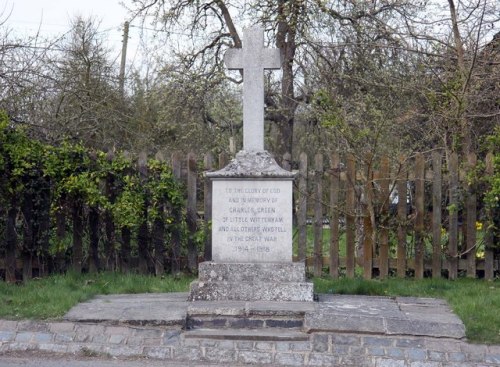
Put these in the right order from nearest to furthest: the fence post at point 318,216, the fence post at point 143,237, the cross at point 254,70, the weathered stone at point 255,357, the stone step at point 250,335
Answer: the weathered stone at point 255,357, the stone step at point 250,335, the cross at point 254,70, the fence post at point 318,216, the fence post at point 143,237

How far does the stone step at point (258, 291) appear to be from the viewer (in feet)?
28.0

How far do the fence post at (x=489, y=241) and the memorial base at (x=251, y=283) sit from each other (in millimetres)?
3286

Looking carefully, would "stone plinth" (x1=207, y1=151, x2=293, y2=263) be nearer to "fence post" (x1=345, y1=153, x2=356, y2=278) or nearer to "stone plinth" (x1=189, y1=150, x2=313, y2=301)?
"stone plinth" (x1=189, y1=150, x2=313, y2=301)

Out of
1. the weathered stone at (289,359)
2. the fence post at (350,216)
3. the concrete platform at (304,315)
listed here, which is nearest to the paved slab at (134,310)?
the concrete platform at (304,315)

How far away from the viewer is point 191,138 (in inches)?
731

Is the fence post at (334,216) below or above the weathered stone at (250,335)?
above

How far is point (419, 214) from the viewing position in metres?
10.7

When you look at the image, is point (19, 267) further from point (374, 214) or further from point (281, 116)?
point (281, 116)

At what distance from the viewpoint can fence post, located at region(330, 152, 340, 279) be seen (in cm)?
1073

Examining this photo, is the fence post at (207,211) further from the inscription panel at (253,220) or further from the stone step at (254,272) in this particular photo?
the stone step at (254,272)

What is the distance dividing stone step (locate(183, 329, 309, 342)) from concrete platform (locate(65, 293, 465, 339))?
139mm

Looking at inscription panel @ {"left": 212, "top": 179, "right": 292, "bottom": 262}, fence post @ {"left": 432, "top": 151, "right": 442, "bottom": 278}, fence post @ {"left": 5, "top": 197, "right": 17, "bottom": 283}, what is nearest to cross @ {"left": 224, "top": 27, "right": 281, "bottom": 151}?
inscription panel @ {"left": 212, "top": 179, "right": 292, "bottom": 262}

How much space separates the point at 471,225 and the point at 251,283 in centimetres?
380

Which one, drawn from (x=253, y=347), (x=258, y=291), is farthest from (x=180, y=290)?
(x=253, y=347)
